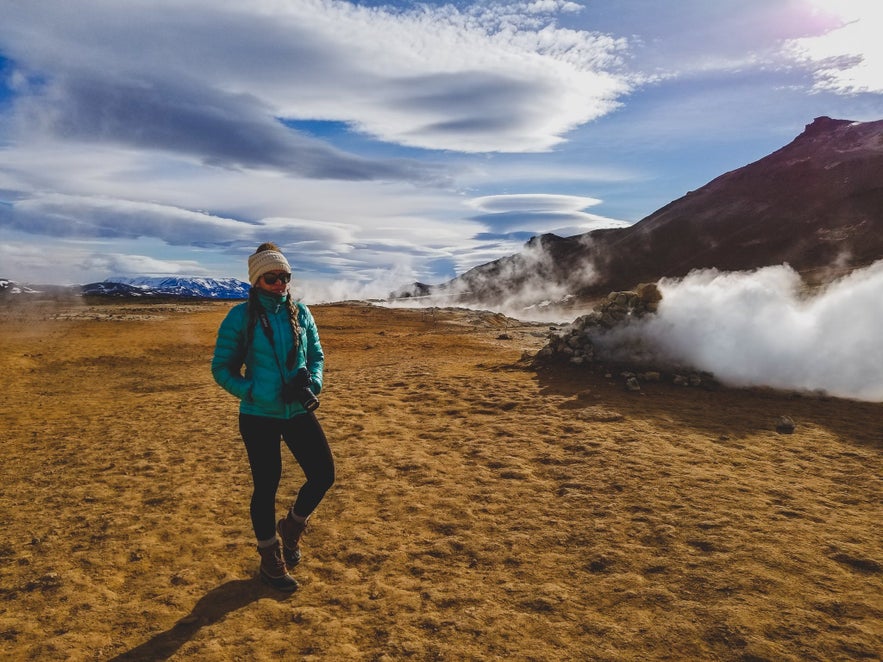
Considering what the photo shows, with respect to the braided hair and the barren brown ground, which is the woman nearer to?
the braided hair

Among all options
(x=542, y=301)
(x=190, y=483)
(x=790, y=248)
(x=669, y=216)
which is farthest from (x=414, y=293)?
(x=190, y=483)

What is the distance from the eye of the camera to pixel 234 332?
3.42 meters

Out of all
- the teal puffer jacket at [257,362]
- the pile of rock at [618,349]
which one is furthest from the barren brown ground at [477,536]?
the teal puffer jacket at [257,362]

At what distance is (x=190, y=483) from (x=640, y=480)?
5.20 metres

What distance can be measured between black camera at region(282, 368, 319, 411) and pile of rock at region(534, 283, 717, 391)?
310 inches

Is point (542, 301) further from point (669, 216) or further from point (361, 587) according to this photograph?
point (361, 587)

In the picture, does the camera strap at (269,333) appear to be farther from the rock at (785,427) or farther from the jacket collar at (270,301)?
the rock at (785,427)

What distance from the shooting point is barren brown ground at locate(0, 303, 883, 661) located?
332 centimetres

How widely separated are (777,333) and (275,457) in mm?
10172

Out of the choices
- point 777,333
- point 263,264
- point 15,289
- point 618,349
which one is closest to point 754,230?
point 777,333

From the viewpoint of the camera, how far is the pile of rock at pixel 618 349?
10289 millimetres

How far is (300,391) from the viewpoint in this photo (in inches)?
136

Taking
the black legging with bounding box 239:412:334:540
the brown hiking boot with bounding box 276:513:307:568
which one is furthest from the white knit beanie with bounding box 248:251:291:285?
the brown hiking boot with bounding box 276:513:307:568

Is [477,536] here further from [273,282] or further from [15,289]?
[15,289]
